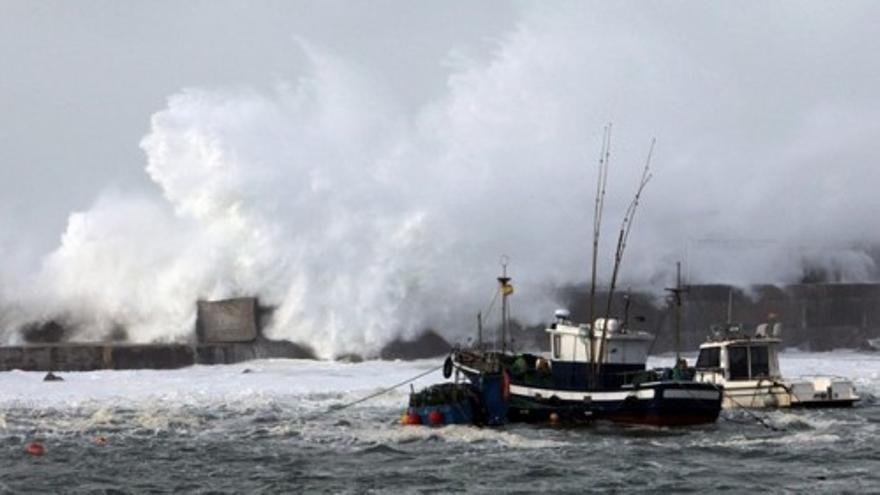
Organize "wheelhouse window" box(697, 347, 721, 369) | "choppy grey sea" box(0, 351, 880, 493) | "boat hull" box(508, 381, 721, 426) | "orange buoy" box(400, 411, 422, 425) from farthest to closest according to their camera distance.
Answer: "wheelhouse window" box(697, 347, 721, 369), "orange buoy" box(400, 411, 422, 425), "boat hull" box(508, 381, 721, 426), "choppy grey sea" box(0, 351, 880, 493)

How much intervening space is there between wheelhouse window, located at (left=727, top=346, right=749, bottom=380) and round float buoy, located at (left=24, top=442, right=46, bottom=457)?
1670 centimetres

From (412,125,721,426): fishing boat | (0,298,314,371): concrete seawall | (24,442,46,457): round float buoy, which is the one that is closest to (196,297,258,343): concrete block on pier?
(0,298,314,371): concrete seawall

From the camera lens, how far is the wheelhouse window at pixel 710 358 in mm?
33719

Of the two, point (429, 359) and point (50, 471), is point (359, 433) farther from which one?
point (429, 359)

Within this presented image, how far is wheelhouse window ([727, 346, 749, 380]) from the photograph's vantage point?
3344 centimetres

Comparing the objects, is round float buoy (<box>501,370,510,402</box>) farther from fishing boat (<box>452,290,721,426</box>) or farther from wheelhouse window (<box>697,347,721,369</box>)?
wheelhouse window (<box>697,347,721,369</box>)

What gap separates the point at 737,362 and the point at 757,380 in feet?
2.58

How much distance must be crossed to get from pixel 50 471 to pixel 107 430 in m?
5.42

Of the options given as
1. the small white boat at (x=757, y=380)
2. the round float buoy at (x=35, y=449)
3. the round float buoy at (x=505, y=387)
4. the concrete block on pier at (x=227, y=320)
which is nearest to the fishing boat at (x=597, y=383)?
the round float buoy at (x=505, y=387)

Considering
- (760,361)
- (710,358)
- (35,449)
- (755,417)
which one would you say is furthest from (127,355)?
(755,417)

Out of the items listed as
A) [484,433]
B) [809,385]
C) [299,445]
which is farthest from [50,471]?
[809,385]

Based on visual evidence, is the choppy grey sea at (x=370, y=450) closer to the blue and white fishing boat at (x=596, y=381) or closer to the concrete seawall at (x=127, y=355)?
the blue and white fishing boat at (x=596, y=381)

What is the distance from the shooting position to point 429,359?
161 feet

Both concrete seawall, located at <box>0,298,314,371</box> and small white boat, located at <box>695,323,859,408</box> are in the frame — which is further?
concrete seawall, located at <box>0,298,314,371</box>
